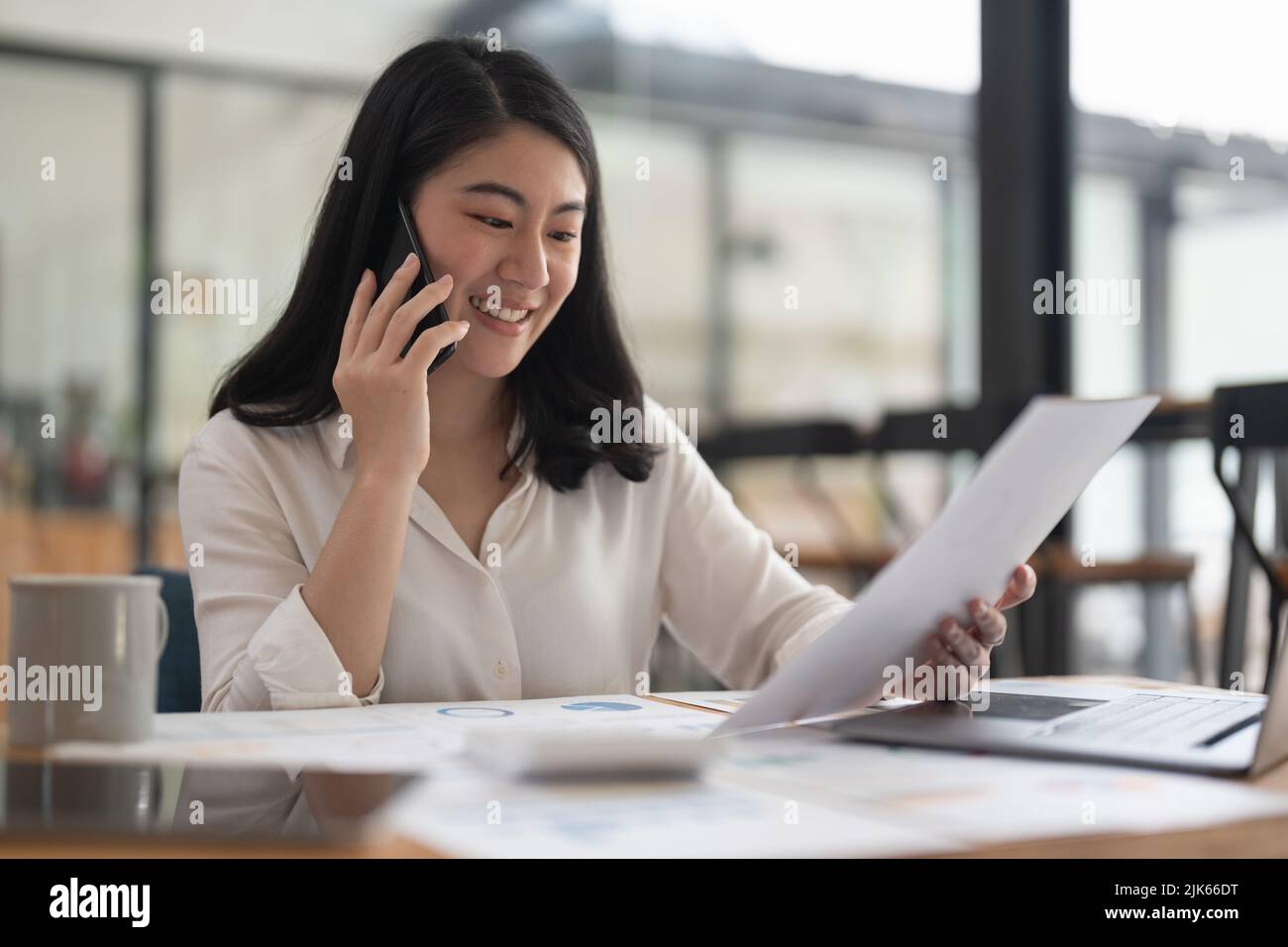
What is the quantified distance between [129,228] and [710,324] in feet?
6.94

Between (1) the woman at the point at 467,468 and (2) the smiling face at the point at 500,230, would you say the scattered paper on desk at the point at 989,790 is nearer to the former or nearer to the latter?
(1) the woman at the point at 467,468

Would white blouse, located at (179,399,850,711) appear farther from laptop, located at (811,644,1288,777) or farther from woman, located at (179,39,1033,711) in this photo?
laptop, located at (811,644,1288,777)

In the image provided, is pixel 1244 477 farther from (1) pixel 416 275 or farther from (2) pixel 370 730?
(2) pixel 370 730

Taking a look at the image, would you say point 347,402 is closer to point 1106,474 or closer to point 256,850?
point 256,850

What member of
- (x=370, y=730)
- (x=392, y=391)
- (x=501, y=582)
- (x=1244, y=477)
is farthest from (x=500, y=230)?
(x=1244, y=477)

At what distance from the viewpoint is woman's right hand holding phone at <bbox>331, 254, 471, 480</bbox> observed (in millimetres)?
1288

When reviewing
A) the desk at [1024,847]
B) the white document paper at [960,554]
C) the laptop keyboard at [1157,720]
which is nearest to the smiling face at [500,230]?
the white document paper at [960,554]

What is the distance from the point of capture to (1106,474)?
3463 mm

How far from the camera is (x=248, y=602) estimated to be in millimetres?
1248

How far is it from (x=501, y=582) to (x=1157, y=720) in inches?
29.1

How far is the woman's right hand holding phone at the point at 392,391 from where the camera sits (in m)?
1.29

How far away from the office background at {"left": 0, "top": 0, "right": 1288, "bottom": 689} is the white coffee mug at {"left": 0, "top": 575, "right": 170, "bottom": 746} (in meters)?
2.46
